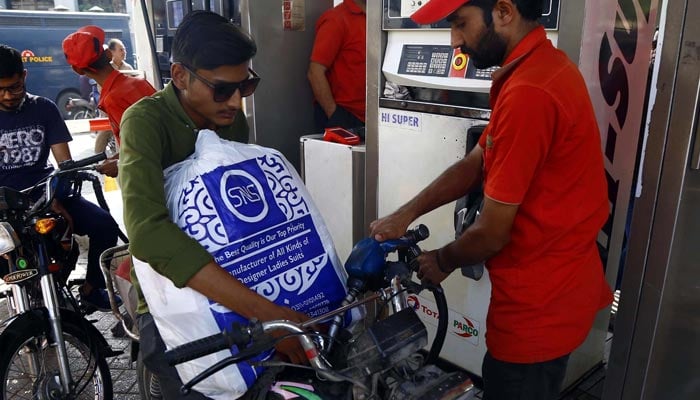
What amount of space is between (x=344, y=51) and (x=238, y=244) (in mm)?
2641

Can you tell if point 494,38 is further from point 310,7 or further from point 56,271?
point 310,7

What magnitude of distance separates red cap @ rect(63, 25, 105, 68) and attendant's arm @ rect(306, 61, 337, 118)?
1.32 meters

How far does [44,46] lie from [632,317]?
1385 cm

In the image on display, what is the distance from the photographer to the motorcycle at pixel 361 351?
1204 mm

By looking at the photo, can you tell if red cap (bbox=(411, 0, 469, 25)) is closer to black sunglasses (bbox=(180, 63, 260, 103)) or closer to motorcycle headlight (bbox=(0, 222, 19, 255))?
black sunglasses (bbox=(180, 63, 260, 103))

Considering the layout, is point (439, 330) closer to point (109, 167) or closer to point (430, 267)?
point (430, 267)

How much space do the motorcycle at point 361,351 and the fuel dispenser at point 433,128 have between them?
0.89 metres

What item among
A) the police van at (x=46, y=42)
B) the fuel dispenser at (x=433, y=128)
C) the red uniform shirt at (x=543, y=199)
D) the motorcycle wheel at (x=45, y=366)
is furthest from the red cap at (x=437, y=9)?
the police van at (x=46, y=42)

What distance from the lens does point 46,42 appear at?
42.2 ft

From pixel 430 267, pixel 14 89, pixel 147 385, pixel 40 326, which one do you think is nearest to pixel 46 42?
pixel 14 89

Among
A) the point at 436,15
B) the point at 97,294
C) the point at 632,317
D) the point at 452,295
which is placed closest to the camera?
the point at 436,15

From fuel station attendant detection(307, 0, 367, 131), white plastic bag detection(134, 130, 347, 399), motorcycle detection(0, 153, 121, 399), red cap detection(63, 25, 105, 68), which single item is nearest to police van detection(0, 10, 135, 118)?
red cap detection(63, 25, 105, 68)

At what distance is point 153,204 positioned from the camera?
147cm

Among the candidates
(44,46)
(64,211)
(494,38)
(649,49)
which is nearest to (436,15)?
(494,38)
